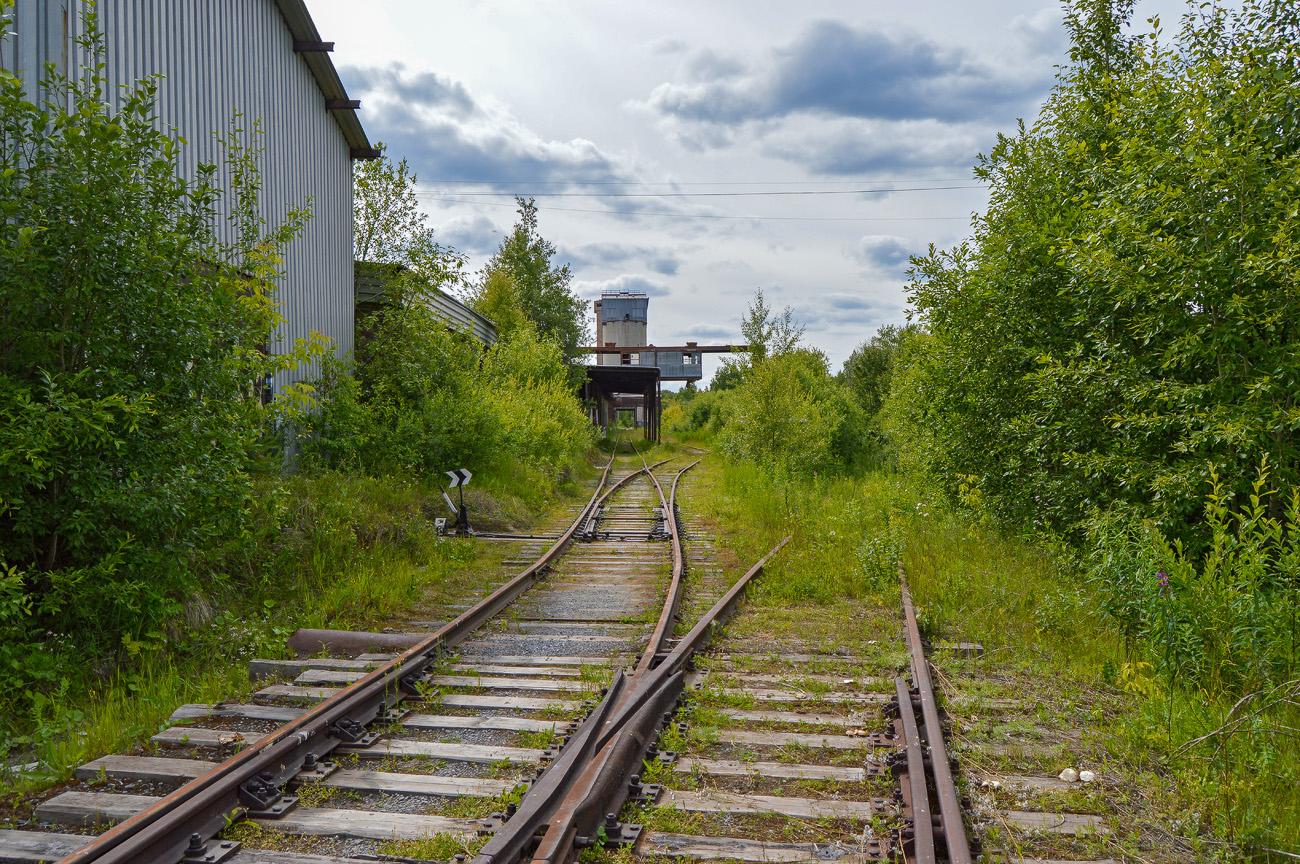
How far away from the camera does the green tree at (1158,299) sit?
5812 mm

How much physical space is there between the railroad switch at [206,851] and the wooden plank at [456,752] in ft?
3.15

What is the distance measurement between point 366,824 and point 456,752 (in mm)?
783

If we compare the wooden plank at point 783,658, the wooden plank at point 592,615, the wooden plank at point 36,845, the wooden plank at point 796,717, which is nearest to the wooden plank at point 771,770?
the wooden plank at point 796,717

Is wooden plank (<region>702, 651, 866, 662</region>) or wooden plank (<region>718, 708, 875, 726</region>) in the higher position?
wooden plank (<region>702, 651, 866, 662</region>)

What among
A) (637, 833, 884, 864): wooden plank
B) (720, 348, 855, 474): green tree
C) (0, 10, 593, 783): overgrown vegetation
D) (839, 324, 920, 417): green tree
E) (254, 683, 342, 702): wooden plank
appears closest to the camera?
(637, 833, 884, 864): wooden plank

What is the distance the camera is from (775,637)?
6301 millimetres

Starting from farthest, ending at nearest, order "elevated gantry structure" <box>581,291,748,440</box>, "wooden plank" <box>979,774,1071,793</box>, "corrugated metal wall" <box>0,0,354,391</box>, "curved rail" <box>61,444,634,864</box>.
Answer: "elevated gantry structure" <box>581,291,748,440</box> → "corrugated metal wall" <box>0,0,354,391</box> → "wooden plank" <box>979,774,1071,793</box> → "curved rail" <box>61,444,634,864</box>

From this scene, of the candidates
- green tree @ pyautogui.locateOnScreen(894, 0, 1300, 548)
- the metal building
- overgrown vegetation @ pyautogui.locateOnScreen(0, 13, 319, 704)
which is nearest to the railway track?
overgrown vegetation @ pyautogui.locateOnScreen(0, 13, 319, 704)

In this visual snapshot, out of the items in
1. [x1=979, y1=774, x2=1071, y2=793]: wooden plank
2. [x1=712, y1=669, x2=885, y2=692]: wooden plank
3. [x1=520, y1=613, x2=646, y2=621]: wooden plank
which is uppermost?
[x1=520, y1=613, x2=646, y2=621]: wooden plank

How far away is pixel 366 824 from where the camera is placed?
10.8 ft

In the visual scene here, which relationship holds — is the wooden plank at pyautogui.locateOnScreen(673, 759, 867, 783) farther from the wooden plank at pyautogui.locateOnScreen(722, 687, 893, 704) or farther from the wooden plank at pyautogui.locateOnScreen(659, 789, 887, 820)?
the wooden plank at pyautogui.locateOnScreen(722, 687, 893, 704)

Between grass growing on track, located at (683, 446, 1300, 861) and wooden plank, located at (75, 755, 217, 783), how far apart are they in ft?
12.5

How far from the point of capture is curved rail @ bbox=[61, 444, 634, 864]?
9.59 feet

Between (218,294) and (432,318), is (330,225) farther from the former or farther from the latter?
(218,294)
